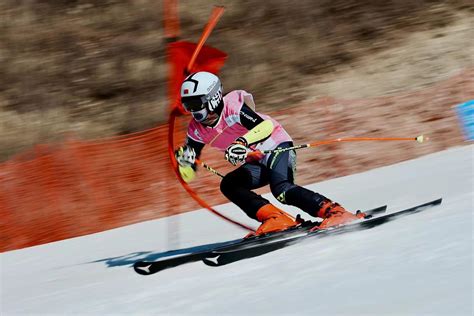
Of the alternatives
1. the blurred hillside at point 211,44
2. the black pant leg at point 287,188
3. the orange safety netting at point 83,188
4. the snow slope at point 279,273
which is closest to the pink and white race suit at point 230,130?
the black pant leg at point 287,188

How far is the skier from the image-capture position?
22.5 feet

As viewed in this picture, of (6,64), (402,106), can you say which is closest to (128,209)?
(402,106)

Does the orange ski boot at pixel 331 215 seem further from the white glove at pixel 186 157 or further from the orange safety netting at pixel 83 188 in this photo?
the orange safety netting at pixel 83 188

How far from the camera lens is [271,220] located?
7.06m

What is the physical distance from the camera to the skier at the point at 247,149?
6844 mm

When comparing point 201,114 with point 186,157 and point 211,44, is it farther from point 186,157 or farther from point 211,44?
point 211,44

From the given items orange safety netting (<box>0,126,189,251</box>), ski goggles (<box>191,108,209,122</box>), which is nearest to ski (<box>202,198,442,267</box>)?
ski goggles (<box>191,108,209,122</box>)

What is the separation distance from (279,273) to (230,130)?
1.38 m

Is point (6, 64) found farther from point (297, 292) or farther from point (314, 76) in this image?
point (297, 292)

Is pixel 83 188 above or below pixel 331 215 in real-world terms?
below

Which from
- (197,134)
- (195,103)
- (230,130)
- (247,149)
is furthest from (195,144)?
(247,149)

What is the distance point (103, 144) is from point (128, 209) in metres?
1.01

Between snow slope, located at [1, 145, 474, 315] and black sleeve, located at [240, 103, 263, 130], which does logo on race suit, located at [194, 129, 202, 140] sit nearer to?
black sleeve, located at [240, 103, 263, 130]

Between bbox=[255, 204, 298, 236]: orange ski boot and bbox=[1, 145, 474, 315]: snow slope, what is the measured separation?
0.82 feet
